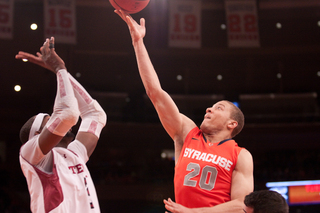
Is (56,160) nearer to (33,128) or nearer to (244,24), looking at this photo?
(33,128)

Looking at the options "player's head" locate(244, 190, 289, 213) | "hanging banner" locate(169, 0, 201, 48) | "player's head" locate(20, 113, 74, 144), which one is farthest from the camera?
"hanging banner" locate(169, 0, 201, 48)

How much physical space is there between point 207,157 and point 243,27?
808cm

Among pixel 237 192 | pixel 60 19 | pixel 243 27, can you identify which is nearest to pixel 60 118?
pixel 237 192

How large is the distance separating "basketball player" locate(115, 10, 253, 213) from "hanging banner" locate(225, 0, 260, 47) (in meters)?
7.41

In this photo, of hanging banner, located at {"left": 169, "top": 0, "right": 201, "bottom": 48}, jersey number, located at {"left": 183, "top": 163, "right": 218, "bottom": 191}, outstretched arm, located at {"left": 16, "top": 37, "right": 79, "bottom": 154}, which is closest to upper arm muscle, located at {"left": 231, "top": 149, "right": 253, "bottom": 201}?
jersey number, located at {"left": 183, "top": 163, "right": 218, "bottom": 191}

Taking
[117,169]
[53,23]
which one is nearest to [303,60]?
[117,169]

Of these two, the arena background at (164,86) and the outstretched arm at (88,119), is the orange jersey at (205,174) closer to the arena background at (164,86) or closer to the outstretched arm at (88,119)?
the outstretched arm at (88,119)

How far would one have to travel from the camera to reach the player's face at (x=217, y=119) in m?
2.49

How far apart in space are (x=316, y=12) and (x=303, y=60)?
2526 millimetres

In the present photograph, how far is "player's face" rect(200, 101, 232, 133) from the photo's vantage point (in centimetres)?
249

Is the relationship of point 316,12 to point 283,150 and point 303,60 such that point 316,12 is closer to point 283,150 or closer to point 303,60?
point 303,60

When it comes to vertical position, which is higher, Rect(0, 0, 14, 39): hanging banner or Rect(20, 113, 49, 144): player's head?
Rect(0, 0, 14, 39): hanging banner

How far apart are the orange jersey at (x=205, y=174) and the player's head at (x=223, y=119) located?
0.19m

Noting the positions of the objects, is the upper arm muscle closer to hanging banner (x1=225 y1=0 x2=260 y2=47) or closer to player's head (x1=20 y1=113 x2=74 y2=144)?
player's head (x1=20 y1=113 x2=74 y2=144)
